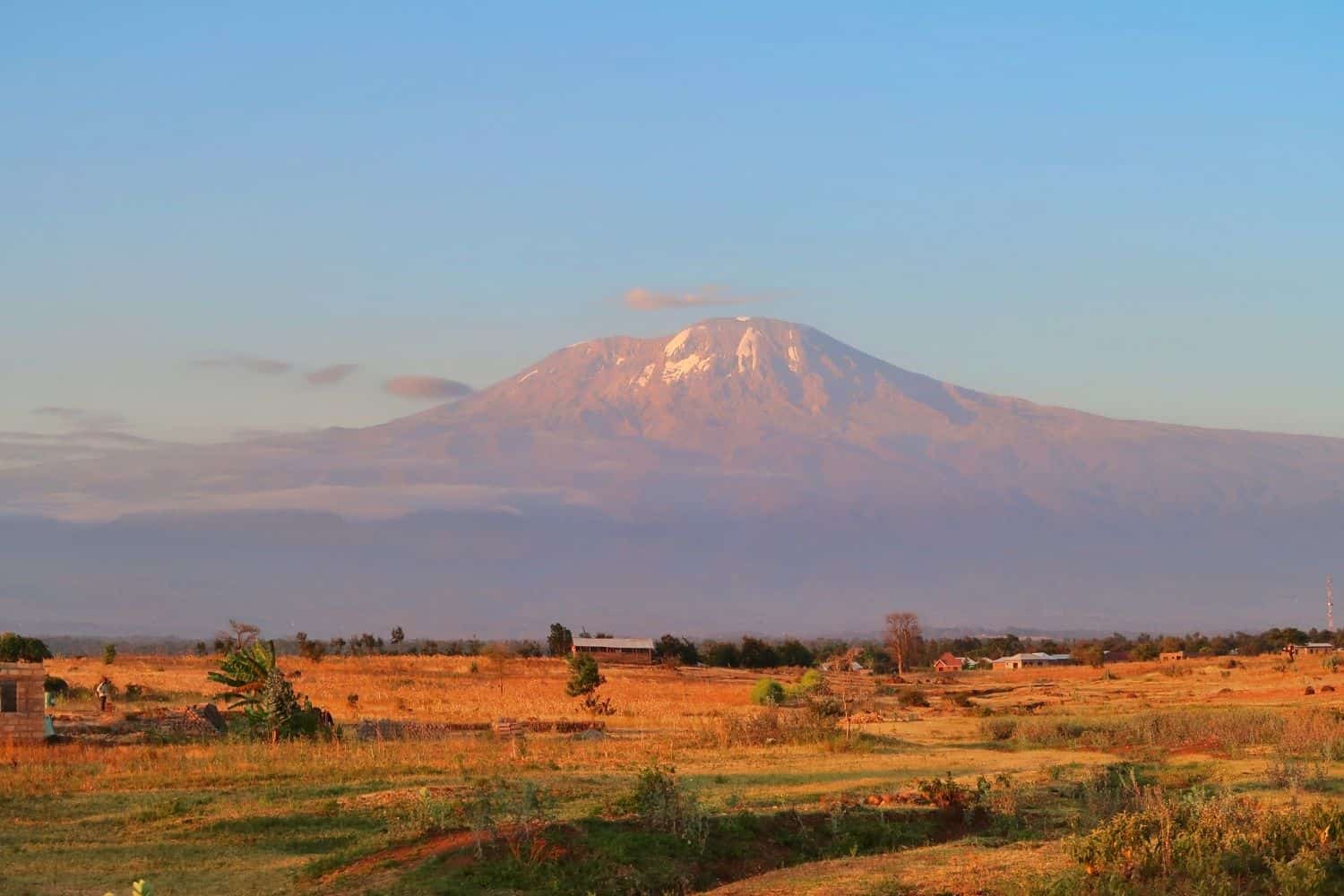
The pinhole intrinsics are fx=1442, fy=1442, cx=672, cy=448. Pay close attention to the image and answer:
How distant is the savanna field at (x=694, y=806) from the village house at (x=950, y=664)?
202 feet

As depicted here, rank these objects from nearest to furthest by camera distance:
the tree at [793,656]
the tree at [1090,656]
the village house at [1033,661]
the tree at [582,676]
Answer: the tree at [582,676] < the tree at [1090,656] < the tree at [793,656] < the village house at [1033,661]

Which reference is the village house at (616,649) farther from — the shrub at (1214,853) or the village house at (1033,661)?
the shrub at (1214,853)

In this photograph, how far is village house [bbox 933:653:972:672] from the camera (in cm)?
9944

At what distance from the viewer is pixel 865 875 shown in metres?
14.0

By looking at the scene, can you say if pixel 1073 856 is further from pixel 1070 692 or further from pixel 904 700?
pixel 1070 692

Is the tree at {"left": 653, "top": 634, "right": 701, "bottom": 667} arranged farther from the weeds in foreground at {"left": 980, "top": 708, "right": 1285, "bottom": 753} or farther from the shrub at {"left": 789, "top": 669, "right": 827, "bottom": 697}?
the weeds in foreground at {"left": 980, "top": 708, "right": 1285, "bottom": 753}

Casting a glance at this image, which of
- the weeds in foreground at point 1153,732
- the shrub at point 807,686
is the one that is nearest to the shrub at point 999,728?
the weeds in foreground at point 1153,732

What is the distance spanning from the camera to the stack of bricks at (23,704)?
26.8 m

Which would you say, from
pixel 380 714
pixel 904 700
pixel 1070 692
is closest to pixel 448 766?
A: pixel 380 714

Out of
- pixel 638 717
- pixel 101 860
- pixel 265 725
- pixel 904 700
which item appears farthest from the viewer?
pixel 904 700

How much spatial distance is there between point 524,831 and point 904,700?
34746 millimetres

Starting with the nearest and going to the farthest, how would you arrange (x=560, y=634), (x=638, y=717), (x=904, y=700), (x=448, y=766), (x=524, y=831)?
(x=524, y=831), (x=448, y=766), (x=638, y=717), (x=904, y=700), (x=560, y=634)

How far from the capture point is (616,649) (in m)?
101

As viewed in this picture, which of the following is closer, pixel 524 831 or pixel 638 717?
pixel 524 831
